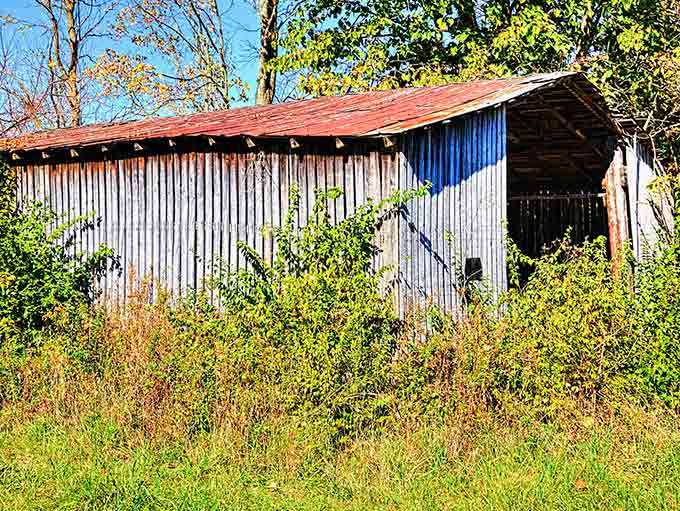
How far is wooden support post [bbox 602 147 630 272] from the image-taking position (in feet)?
45.3

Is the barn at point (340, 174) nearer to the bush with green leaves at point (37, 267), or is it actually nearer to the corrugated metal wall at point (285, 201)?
the corrugated metal wall at point (285, 201)

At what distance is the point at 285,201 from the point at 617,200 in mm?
5835

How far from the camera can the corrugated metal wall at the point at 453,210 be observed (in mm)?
10102

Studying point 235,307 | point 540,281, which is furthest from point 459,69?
point 540,281

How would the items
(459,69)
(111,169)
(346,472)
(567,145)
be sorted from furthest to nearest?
1. (459,69)
2. (567,145)
3. (111,169)
4. (346,472)

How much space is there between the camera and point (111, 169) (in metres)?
12.2

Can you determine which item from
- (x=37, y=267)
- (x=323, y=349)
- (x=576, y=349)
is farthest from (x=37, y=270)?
(x=576, y=349)

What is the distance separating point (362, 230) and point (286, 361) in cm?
267

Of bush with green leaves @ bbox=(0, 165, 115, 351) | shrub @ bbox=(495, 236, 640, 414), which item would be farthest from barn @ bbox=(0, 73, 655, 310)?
shrub @ bbox=(495, 236, 640, 414)

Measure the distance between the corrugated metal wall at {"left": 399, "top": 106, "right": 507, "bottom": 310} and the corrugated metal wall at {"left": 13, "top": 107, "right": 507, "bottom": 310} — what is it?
1 centimetres

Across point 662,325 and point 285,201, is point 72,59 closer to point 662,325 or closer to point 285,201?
point 285,201

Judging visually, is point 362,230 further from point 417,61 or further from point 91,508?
point 417,61

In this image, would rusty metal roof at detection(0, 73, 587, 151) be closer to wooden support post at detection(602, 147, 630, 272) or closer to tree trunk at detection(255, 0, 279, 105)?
wooden support post at detection(602, 147, 630, 272)

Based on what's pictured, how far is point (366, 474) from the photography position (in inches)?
262
